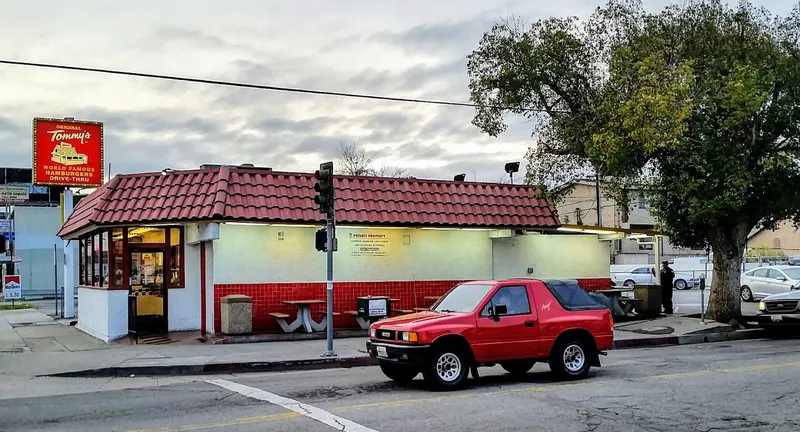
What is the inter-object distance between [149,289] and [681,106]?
48.0ft

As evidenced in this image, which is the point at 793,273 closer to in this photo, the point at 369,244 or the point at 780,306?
the point at 780,306

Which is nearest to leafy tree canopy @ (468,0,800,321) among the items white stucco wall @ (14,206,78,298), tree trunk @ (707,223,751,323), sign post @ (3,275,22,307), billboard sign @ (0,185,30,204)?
tree trunk @ (707,223,751,323)

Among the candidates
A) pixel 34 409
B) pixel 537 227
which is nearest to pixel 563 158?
pixel 537 227

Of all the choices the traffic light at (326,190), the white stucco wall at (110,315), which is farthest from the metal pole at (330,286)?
the white stucco wall at (110,315)

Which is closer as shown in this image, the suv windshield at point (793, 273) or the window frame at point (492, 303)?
the window frame at point (492, 303)

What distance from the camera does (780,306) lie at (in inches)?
806

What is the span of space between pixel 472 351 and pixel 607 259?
49.5 feet

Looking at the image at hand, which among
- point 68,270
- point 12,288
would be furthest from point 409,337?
point 12,288

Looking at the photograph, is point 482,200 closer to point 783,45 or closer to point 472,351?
point 783,45

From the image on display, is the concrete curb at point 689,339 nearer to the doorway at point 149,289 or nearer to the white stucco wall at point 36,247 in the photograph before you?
the doorway at point 149,289

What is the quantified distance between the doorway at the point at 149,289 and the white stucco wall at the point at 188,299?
192mm

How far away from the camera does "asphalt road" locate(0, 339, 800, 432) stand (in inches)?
360

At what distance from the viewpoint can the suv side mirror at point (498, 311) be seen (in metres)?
12.2

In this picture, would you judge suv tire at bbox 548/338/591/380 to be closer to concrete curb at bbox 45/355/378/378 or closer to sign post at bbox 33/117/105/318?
concrete curb at bbox 45/355/378/378
